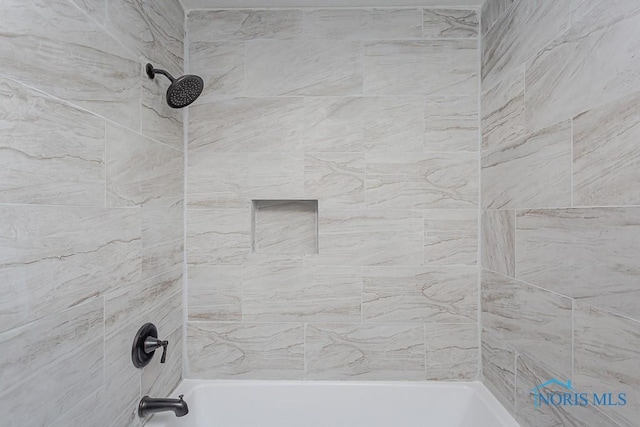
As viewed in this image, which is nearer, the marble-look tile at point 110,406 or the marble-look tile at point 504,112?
the marble-look tile at point 110,406

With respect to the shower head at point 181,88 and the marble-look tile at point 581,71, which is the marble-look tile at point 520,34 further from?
the shower head at point 181,88

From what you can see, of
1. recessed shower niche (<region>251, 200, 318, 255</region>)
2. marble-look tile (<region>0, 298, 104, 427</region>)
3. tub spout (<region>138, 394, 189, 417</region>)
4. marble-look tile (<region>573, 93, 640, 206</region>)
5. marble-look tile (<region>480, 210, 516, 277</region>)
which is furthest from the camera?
recessed shower niche (<region>251, 200, 318, 255</region>)

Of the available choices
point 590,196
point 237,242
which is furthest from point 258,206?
point 590,196

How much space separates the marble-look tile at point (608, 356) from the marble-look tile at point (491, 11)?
1.20 m

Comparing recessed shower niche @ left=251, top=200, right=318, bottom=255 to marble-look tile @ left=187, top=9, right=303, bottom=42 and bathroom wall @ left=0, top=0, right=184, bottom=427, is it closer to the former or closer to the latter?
bathroom wall @ left=0, top=0, right=184, bottom=427

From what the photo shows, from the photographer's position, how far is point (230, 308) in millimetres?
1789

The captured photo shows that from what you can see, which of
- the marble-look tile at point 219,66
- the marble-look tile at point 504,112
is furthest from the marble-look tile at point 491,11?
the marble-look tile at point 219,66

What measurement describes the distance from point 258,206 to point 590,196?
53.3 inches

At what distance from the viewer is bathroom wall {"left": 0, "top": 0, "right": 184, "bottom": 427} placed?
2.59 feet

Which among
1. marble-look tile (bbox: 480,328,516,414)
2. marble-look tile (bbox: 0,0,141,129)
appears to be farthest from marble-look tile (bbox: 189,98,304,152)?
marble-look tile (bbox: 480,328,516,414)

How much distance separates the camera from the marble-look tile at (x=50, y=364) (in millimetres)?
771

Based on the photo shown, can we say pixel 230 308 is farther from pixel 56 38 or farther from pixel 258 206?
pixel 56 38

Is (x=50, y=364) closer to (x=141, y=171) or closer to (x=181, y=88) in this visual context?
(x=141, y=171)

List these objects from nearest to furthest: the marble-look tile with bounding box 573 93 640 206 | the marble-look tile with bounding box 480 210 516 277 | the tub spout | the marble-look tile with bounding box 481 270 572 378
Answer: the marble-look tile with bounding box 573 93 640 206 → the marble-look tile with bounding box 481 270 572 378 → the tub spout → the marble-look tile with bounding box 480 210 516 277
